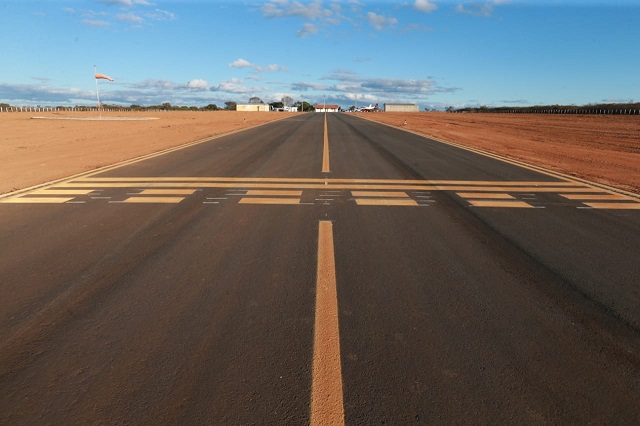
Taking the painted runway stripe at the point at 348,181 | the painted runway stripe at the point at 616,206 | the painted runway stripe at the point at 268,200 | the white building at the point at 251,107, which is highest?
the white building at the point at 251,107

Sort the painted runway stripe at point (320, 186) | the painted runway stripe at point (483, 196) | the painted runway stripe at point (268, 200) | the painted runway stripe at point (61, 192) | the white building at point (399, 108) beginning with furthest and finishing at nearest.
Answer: the white building at point (399, 108) < the painted runway stripe at point (320, 186) < the painted runway stripe at point (61, 192) < the painted runway stripe at point (483, 196) < the painted runway stripe at point (268, 200)

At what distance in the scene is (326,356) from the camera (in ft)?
9.12

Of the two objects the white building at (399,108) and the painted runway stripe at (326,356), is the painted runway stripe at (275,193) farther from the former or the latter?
the white building at (399,108)

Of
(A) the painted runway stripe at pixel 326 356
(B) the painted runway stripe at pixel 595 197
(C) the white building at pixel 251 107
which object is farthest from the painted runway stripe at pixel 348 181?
(C) the white building at pixel 251 107

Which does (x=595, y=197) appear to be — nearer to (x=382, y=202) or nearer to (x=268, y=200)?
(x=382, y=202)

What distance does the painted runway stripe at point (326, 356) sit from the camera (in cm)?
229

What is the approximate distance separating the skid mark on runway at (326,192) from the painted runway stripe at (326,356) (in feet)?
10.9

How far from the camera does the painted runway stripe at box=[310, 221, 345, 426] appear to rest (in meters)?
2.29

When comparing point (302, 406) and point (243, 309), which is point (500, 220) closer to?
point (243, 309)

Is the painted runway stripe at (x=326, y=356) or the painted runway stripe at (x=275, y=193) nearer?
the painted runway stripe at (x=326, y=356)

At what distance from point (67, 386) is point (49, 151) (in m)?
16.3

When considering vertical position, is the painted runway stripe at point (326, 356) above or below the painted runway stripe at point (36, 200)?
below

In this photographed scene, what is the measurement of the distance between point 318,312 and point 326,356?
2.01 feet

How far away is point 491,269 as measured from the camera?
4316 millimetres
